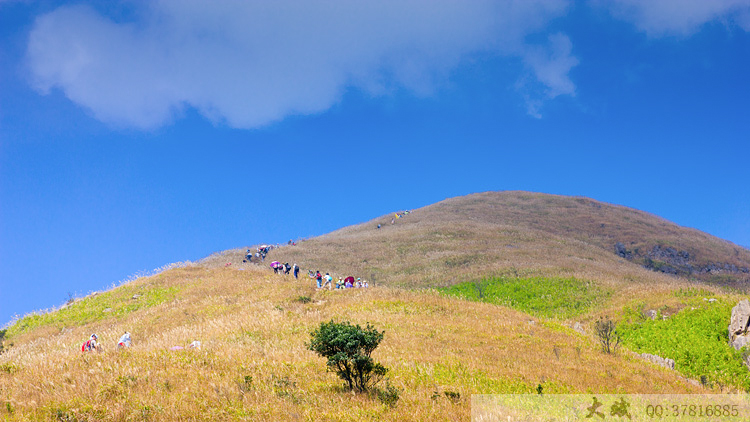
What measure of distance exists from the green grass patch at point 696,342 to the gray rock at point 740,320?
657 mm

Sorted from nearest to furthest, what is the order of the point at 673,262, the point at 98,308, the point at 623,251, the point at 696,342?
the point at 696,342, the point at 98,308, the point at 673,262, the point at 623,251

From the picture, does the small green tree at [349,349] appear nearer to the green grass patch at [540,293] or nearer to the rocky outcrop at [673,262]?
the green grass patch at [540,293]

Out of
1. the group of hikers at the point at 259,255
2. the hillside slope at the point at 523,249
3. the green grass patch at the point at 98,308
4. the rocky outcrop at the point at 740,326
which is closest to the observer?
the rocky outcrop at the point at 740,326

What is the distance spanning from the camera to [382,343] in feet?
54.2

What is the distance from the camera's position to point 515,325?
2081cm

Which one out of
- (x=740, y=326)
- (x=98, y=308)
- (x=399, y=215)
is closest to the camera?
(x=740, y=326)

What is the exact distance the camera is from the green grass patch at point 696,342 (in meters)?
18.9

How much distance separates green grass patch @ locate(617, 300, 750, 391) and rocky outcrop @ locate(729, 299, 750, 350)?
41 cm

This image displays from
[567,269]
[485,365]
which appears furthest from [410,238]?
[485,365]

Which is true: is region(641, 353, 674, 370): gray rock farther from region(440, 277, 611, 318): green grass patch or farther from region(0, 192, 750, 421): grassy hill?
region(440, 277, 611, 318): green grass patch

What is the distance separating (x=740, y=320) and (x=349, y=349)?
2169 cm

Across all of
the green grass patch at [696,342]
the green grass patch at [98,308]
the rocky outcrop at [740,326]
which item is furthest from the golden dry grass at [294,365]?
the rocky outcrop at [740,326]

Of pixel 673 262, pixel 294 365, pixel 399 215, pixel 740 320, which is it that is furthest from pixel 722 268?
pixel 294 365

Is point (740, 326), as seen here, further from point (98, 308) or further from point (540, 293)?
point (98, 308)
